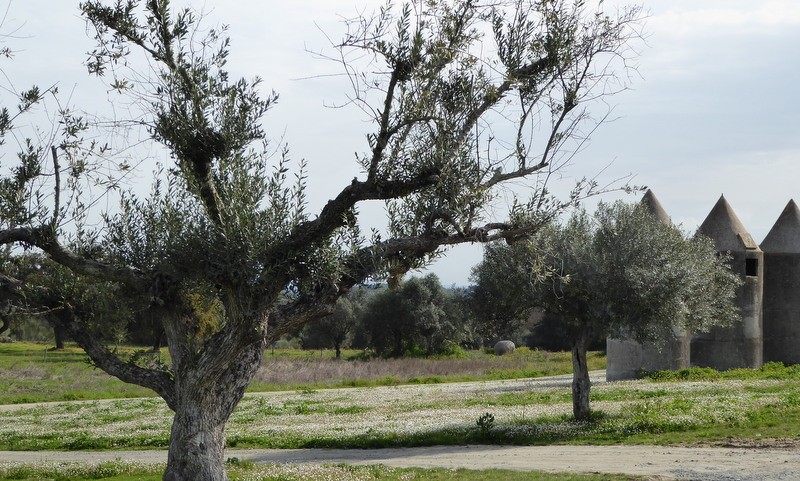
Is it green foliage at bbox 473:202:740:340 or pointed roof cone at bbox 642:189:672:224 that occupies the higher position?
pointed roof cone at bbox 642:189:672:224

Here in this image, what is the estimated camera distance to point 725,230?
4331 cm

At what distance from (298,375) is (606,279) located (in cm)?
2797

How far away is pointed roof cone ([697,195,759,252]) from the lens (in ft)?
141

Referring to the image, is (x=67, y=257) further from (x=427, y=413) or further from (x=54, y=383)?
(x=54, y=383)

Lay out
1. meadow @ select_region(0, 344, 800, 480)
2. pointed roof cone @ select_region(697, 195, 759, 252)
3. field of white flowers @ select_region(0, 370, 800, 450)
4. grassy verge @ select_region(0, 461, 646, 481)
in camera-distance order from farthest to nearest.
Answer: pointed roof cone @ select_region(697, 195, 759, 252)
field of white flowers @ select_region(0, 370, 800, 450)
meadow @ select_region(0, 344, 800, 480)
grassy verge @ select_region(0, 461, 646, 481)

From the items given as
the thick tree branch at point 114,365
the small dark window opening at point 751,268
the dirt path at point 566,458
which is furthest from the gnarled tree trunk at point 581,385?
the small dark window opening at point 751,268

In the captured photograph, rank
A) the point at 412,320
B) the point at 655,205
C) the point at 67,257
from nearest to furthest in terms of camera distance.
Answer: the point at 67,257 → the point at 655,205 → the point at 412,320

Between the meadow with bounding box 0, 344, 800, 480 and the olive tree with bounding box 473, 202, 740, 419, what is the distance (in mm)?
2598

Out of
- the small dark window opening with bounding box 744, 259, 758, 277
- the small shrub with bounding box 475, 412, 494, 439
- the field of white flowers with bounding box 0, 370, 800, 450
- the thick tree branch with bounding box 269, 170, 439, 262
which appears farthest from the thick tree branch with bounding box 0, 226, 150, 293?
the small dark window opening with bounding box 744, 259, 758, 277

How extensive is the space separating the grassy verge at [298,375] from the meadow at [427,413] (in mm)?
142

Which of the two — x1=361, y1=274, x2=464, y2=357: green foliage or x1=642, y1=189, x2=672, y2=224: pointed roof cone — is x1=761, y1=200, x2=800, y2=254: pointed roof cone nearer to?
x1=642, y1=189, x2=672, y2=224: pointed roof cone

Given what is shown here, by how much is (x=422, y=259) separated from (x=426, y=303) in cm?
5467

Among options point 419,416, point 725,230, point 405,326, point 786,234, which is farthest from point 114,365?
point 405,326

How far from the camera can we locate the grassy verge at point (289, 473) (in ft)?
53.8
